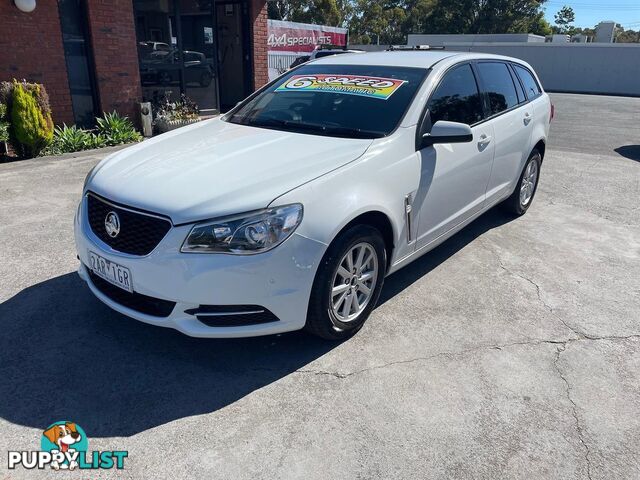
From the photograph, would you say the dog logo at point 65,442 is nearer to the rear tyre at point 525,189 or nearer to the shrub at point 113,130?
the rear tyre at point 525,189

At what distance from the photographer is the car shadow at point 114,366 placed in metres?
2.63

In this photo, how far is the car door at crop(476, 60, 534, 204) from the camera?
462 cm

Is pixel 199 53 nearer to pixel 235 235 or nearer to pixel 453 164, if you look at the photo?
pixel 453 164

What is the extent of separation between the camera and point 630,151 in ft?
33.3

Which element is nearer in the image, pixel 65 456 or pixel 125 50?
pixel 65 456

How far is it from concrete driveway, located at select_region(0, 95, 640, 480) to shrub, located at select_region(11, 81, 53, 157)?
3.56m

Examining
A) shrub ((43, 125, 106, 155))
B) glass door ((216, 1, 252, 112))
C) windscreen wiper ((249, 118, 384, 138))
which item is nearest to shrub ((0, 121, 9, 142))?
shrub ((43, 125, 106, 155))

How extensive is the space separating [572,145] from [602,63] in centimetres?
2290

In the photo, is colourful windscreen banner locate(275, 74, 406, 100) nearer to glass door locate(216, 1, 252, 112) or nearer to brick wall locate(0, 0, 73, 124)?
brick wall locate(0, 0, 73, 124)

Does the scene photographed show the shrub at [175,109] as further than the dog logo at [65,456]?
Yes

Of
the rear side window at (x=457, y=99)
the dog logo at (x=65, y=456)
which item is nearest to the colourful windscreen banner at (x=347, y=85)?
the rear side window at (x=457, y=99)

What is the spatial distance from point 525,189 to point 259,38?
840cm

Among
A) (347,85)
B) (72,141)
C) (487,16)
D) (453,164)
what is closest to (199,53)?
(72,141)

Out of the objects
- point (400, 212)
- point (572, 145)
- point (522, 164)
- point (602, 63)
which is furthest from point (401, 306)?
point (602, 63)
